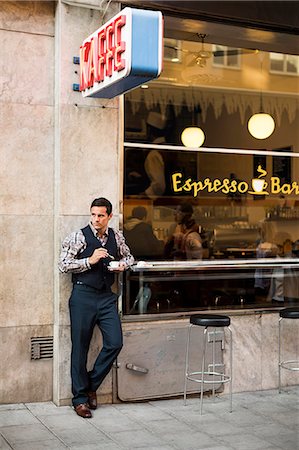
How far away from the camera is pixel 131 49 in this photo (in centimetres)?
568

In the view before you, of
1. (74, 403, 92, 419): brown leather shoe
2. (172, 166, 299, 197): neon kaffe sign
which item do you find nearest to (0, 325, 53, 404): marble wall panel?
(74, 403, 92, 419): brown leather shoe

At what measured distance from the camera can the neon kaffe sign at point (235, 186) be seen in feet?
27.7

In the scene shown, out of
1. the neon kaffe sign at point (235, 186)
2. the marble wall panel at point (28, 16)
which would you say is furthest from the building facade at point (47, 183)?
the neon kaffe sign at point (235, 186)

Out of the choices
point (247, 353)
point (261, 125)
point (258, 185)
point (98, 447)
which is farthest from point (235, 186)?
point (98, 447)

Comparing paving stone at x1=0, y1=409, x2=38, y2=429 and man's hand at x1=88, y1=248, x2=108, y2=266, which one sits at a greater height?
man's hand at x1=88, y1=248, x2=108, y2=266

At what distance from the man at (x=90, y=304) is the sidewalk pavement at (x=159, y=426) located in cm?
33

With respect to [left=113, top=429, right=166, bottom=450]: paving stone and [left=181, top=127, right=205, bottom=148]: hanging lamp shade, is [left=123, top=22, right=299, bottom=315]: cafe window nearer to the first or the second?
[left=181, top=127, right=205, bottom=148]: hanging lamp shade

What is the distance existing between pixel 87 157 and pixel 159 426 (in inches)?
108

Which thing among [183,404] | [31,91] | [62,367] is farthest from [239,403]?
[31,91]

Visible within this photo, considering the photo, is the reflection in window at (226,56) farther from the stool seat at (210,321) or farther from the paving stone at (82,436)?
the paving stone at (82,436)

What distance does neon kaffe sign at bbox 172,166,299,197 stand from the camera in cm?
845

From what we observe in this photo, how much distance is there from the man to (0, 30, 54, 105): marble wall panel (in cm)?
129

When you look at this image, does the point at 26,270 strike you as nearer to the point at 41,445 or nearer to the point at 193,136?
the point at 41,445

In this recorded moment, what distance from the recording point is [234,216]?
8.91 meters
